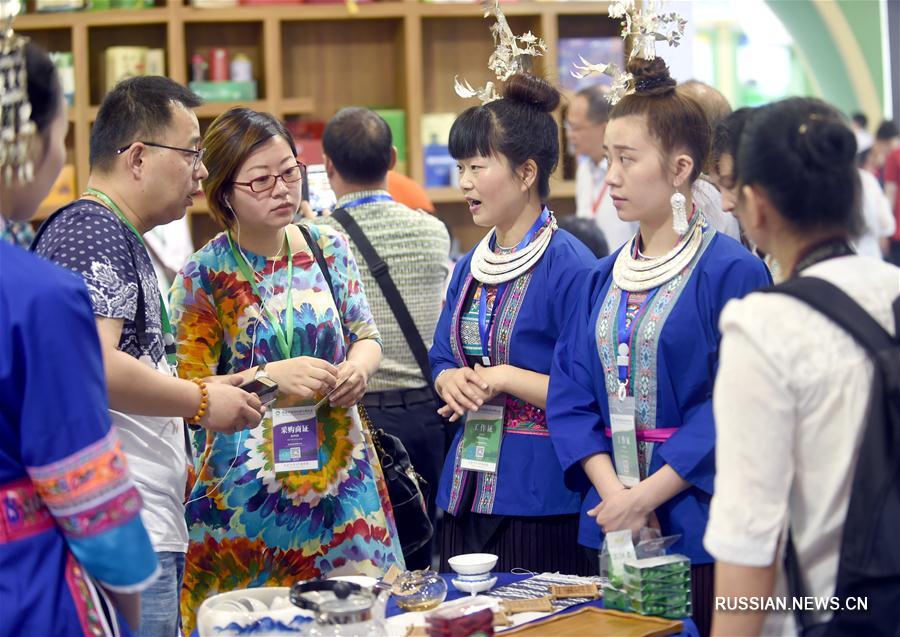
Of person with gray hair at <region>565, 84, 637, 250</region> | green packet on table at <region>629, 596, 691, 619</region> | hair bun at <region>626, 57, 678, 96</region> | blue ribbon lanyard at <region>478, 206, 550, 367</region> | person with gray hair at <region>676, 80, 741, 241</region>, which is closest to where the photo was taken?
green packet on table at <region>629, 596, 691, 619</region>

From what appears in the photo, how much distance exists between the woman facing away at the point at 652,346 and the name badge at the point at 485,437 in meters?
0.19

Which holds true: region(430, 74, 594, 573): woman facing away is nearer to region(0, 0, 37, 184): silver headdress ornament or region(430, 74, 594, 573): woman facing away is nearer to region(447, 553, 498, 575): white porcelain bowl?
region(447, 553, 498, 575): white porcelain bowl

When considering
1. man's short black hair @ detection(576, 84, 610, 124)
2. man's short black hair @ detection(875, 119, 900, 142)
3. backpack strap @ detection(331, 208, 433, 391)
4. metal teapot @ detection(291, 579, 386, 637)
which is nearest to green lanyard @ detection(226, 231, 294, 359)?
metal teapot @ detection(291, 579, 386, 637)

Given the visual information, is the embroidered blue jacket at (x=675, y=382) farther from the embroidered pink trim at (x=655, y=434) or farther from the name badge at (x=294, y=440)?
the name badge at (x=294, y=440)

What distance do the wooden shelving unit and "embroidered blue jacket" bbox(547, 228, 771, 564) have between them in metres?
3.26

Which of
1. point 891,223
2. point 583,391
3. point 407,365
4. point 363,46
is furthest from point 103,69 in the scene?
point 891,223

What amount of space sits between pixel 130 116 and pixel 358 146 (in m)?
1.35

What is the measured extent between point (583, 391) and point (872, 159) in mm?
7240

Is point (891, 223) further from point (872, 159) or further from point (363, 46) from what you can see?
point (363, 46)

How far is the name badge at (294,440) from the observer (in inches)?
93.7

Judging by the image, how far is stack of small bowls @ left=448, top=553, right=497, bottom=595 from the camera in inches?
78.2

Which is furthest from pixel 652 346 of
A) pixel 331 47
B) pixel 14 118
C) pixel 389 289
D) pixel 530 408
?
pixel 331 47

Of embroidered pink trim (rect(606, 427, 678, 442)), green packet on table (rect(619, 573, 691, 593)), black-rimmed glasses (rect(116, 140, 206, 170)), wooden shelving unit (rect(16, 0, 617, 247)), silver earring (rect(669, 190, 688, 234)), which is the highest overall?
wooden shelving unit (rect(16, 0, 617, 247))

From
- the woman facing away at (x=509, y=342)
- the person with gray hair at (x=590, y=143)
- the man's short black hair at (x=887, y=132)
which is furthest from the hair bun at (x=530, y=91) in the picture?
the man's short black hair at (x=887, y=132)
